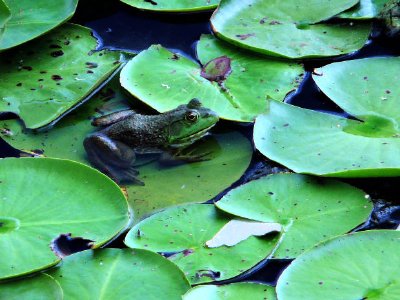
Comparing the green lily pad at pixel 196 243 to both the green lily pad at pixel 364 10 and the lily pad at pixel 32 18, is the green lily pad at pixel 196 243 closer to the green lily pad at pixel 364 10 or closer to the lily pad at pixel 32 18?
the lily pad at pixel 32 18

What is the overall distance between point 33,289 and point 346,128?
1.64m

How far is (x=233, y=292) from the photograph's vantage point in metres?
→ 2.68

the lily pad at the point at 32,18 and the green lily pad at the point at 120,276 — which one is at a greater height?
the lily pad at the point at 32,18

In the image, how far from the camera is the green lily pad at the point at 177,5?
4230 millimetres

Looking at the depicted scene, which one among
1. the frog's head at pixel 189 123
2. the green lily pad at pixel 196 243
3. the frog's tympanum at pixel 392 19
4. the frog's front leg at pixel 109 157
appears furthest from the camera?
the frog's tympanum at pixel 392 19

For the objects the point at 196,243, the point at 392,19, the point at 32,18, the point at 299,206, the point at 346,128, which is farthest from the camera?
the point at 392,19

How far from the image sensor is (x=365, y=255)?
2.77m

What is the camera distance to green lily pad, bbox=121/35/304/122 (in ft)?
12.0

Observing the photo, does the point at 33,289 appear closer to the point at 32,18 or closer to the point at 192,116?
the point at 192,116

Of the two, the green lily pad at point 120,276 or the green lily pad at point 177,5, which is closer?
the green lily pad at point 120,276

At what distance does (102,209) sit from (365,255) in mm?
1108

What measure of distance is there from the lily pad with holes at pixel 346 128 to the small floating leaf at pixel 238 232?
14.1 inches

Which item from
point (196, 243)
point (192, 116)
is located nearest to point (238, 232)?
point (196, 243)

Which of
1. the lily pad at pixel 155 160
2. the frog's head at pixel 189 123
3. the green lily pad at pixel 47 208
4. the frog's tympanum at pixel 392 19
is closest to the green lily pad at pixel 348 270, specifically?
the lily pad at pixel 155 160
